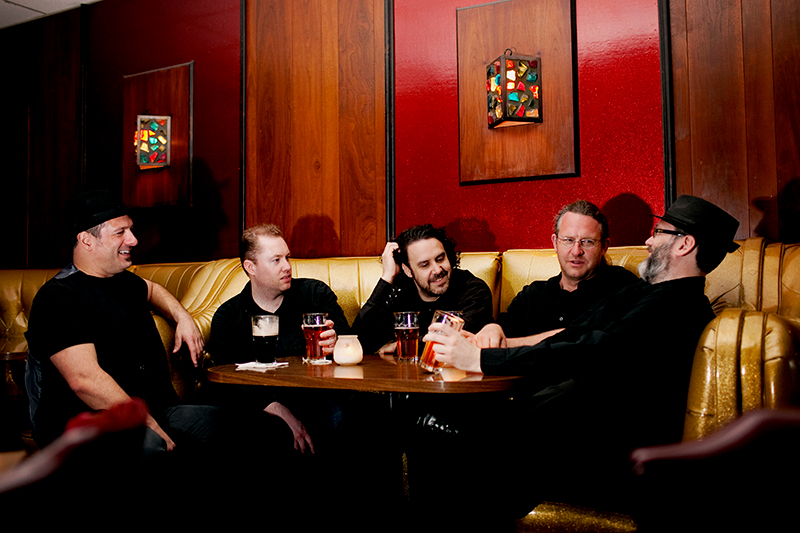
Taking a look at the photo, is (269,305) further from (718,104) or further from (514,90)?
(718,104)

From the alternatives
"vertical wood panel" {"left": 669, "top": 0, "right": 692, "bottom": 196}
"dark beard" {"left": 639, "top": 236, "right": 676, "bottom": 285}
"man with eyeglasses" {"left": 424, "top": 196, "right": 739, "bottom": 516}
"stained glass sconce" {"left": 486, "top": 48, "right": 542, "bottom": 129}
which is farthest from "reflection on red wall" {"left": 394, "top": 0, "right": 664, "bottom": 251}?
"man with eyeglasses" {"left": 424, "top": 196, "right": 739, "bottom": 516}

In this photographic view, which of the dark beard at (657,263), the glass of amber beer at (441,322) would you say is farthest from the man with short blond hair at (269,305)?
the dark beard at (657,263)

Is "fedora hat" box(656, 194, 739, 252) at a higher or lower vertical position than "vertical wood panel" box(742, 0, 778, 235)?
lower

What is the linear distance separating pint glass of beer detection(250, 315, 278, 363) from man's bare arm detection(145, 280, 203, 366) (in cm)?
59

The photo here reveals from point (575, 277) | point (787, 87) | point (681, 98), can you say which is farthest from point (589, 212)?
point (787, 87)

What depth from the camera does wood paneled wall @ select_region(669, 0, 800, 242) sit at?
2.82 m

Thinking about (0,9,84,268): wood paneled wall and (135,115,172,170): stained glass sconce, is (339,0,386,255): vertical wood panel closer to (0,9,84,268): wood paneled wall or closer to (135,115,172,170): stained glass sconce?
(135,115,172,170): stained glass sconce

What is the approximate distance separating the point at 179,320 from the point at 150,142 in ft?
7.63

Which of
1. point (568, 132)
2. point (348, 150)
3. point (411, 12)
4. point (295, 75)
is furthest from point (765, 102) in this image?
point (295, 75)

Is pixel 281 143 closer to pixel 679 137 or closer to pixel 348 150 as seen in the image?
pixel 348 150

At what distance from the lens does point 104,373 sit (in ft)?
6.33

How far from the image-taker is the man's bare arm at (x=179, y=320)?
2.46 meters

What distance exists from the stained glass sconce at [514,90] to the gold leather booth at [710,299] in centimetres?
77

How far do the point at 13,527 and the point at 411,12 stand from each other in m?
3.80
